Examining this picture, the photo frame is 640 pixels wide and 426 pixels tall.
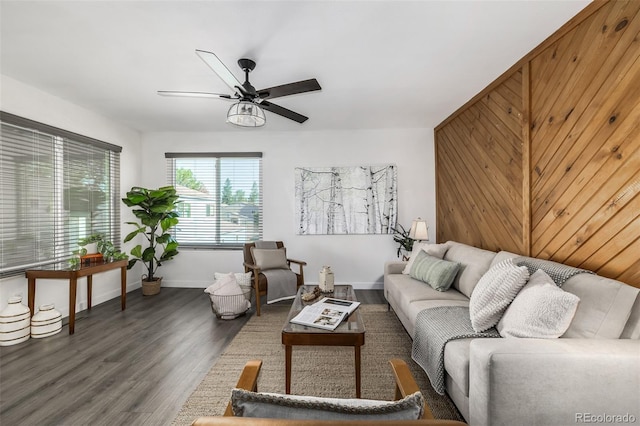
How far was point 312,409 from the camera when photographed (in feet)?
2.19

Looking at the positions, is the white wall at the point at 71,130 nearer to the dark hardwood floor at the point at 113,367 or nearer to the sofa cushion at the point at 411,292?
the dark hardwood floor at the point at 113,367

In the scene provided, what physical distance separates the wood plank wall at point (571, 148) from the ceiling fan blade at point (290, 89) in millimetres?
1870

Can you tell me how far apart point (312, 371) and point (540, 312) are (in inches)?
63.4

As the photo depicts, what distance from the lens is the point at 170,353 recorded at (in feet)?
8.45

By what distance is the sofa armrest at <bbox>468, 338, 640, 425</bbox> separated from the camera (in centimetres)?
124

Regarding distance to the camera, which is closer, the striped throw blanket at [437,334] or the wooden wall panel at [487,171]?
the striped throw blanket at [437,334]

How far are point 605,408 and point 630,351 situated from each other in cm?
27

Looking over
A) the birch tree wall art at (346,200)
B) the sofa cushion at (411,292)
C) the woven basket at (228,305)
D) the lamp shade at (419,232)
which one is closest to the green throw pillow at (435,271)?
the sofa cushion at (411,292)

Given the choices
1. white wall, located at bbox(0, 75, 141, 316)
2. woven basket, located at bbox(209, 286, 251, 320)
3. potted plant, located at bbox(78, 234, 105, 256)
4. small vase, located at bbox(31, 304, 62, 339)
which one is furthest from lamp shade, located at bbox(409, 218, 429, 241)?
white wall, located at bbox(0, 75, 141, 316)

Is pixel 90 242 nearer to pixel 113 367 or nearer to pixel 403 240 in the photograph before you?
pixel 113 367

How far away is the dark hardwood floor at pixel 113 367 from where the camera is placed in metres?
1.82

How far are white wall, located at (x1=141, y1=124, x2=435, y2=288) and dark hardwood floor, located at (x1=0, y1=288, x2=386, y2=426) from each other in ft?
4.18

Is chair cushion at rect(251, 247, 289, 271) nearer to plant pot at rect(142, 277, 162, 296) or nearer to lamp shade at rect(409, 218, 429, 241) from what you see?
plant pot at rect(142, 277, 162, 296)

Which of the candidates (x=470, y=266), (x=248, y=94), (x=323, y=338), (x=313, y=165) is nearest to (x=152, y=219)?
(x=313, y=165)
